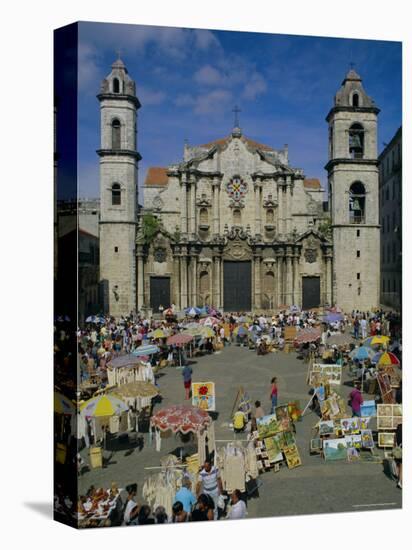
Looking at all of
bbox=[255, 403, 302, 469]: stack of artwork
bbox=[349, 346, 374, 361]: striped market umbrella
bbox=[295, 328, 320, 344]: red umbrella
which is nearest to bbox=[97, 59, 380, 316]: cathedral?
bbox=[295, 328, 320, 344]: red umbrella

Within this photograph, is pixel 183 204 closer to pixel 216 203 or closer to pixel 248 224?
pixel 216 203

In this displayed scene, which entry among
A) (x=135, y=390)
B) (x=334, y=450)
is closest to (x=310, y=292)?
(x=334, y=450)

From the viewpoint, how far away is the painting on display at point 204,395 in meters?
17.5

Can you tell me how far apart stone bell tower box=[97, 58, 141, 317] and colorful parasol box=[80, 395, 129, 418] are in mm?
2538

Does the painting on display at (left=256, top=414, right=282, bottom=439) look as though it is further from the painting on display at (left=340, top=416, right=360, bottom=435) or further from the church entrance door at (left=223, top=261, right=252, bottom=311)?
the church entrance door at (left=223, top=261, right=252, bottom=311)

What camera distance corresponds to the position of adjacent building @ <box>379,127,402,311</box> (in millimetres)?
19359

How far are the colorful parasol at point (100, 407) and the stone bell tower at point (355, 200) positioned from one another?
787 cm

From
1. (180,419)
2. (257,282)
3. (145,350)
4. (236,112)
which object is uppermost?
(236,112)

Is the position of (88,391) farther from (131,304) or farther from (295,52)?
(295,52)

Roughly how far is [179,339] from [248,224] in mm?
5141

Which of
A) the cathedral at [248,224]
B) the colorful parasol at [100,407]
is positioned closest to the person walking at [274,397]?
the cathedral at [248,224]

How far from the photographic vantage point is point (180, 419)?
16.7 m

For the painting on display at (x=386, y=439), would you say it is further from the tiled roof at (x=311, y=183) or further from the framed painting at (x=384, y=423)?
the tiled roof at (x=311, y=183)

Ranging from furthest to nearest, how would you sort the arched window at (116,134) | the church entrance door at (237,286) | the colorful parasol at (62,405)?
1. the church entrance door at (237,286)
2. the arched window at (116,134)
3. the colorful parasol at (62,405)
